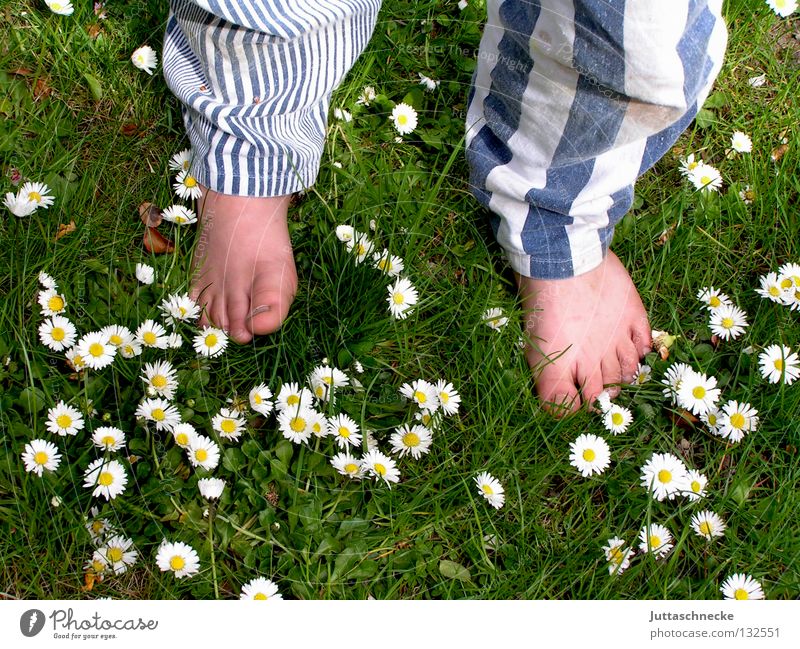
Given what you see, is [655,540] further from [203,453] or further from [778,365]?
[203,453]

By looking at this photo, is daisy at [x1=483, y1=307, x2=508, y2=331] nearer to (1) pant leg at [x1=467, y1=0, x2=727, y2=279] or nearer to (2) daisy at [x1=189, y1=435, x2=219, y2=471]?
(1) pant leg at [x1=467, y1=0, x2=727, y2=279]

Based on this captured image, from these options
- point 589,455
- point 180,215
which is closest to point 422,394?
point 589,455

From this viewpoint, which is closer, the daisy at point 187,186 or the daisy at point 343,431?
the daisy at point 343,431

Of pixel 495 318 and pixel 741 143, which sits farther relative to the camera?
pixel 741 143

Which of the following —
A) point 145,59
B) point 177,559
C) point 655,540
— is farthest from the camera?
point 145,59

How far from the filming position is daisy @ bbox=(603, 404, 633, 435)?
4.06 ft

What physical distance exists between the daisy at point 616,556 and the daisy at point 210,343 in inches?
25.7

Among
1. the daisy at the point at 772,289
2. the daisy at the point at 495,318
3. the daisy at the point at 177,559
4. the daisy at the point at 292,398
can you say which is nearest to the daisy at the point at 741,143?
the daisy at the point at 772,289

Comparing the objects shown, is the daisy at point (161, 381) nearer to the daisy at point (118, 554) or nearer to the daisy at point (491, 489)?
the daisy at point (118, 554)

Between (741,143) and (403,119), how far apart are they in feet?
2.19

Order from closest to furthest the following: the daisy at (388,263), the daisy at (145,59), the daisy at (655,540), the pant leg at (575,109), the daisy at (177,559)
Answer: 1. the pant leg at (575,109)
2. the daisy at (177,559)
3. the daisy at (655,540)
4. the daisy at (388,263)
5. the daisy at (145,59)

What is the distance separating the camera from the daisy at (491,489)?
114 cm

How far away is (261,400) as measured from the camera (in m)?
1.16

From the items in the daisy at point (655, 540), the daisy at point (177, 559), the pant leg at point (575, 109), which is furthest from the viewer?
the daisy at point (655, 540)
